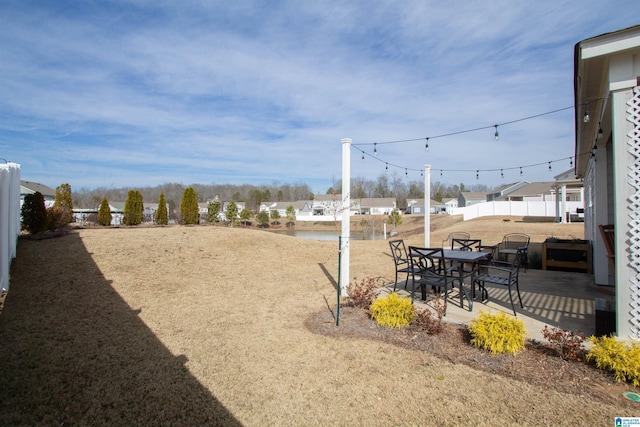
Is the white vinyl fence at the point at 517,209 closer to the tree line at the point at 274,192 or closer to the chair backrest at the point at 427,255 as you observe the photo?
the chair backrest at the point at 427,255

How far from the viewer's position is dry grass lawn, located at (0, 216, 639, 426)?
254 centimetres

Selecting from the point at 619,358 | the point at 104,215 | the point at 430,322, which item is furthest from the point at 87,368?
the point at 104,215

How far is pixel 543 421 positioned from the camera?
7.84 ft

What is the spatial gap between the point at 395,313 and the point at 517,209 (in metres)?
27.7

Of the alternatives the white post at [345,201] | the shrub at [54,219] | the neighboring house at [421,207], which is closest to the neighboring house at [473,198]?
the neighboring house at [421,207]

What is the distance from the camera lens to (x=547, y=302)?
5441 mm

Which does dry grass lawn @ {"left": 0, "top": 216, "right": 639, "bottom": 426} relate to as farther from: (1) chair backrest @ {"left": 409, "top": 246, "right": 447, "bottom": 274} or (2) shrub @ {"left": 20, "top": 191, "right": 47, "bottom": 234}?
(2) shrub @ {"left": 20, "top": 191, "right": 47, "bottom": 234}

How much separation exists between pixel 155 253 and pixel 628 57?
959 centimetres

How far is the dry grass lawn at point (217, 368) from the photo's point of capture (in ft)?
8.32

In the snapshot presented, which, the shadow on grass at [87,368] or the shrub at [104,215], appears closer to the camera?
the shadow on grass at [87,368]

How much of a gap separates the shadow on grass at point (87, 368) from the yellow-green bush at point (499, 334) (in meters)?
2.61

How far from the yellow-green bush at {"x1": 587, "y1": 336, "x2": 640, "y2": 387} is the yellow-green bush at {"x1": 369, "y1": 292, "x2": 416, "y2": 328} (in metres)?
1.84

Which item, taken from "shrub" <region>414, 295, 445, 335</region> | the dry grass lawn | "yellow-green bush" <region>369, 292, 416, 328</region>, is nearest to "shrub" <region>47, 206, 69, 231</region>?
the dry grass lawn

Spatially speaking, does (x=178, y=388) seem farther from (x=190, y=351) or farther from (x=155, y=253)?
(x=155, y=253)
